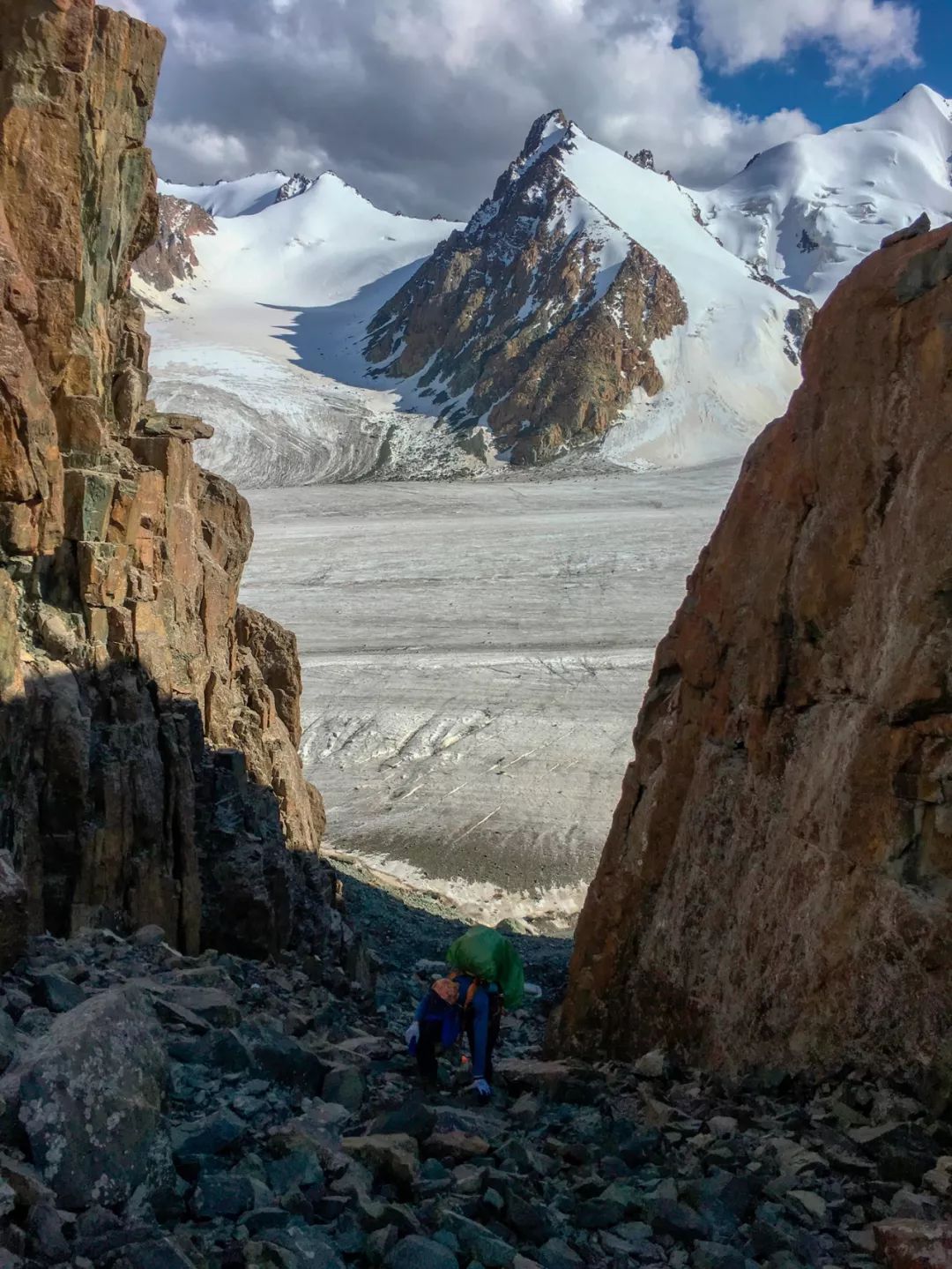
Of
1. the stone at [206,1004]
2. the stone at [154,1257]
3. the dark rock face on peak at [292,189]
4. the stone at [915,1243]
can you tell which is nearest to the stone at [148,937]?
the stone at [206,1004]

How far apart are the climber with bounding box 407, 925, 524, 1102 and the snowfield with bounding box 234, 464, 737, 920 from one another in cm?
1168

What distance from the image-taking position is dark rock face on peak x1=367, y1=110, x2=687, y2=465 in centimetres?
7869

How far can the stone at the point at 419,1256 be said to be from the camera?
350 centimetres

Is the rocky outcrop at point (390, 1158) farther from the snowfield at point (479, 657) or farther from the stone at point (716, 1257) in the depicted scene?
the snowfield at point (479, 657)

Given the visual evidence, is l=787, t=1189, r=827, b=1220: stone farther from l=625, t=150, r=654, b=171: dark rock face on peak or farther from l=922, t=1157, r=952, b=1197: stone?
l=625, t=150, r=654, b=171: dark rock face on peak

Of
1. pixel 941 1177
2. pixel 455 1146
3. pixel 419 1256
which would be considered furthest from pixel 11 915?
pixel 941 1177

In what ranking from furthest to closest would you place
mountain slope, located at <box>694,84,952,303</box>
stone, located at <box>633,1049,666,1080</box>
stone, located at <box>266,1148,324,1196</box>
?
mountain slope, located at <box>694,84,952,303</box>
stone, located at <box>633,1049,666,1080</box>
stone, located at <box>266,1148,324,1196</box>

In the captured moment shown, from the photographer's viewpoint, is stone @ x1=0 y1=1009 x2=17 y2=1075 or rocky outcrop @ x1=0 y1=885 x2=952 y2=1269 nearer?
rocky outcrop @ x1=0 y1=885 x2=952 y2=1269

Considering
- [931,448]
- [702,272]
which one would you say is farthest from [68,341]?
[702,272]

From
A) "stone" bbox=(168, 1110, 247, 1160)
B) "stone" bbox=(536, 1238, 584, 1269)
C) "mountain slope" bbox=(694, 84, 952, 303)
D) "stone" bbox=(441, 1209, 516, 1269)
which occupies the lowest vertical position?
"stone" bbox=(536, 1238, 584, 1269)

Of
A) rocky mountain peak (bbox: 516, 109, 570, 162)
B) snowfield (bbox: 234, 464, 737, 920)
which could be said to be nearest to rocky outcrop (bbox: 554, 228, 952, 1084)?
snowfield (bbox: 234, 464, 737, 920)

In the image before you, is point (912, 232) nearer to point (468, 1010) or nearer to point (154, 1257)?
point (468, 1010)

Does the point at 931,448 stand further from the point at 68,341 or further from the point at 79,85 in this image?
the point at 79,85

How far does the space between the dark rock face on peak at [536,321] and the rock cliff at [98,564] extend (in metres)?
64.9
